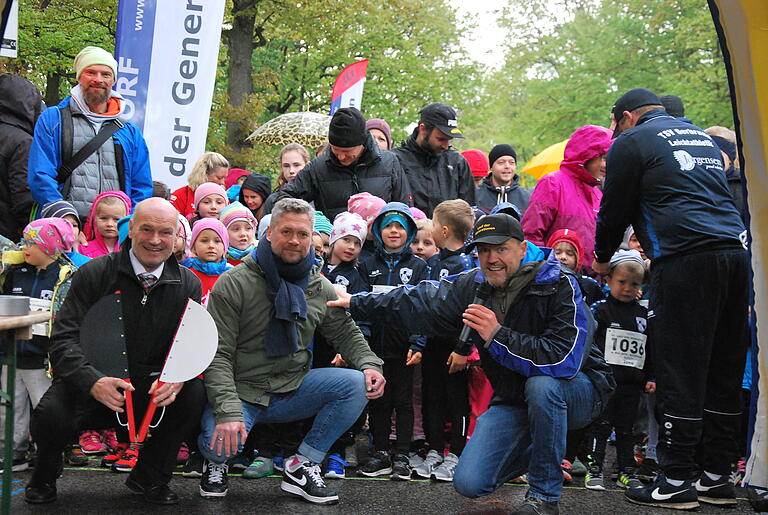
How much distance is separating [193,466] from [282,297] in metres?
1.42

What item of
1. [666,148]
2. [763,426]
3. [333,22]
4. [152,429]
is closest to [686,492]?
[763,426]

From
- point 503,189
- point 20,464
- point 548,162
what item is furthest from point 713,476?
point 548,162

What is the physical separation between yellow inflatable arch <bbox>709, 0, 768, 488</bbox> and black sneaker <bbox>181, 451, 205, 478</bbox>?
3365mm

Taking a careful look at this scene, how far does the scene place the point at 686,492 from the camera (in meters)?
5.41

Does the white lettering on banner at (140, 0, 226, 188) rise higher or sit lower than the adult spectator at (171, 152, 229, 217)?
higher

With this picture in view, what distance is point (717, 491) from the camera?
559 cm

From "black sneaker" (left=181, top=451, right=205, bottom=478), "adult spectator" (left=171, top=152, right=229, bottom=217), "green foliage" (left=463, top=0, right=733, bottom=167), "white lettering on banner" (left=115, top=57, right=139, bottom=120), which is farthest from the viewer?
"green foliage" (left=463, top=0, right=733, bottom=167)

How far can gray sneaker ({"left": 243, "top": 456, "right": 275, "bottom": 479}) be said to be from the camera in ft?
19.0

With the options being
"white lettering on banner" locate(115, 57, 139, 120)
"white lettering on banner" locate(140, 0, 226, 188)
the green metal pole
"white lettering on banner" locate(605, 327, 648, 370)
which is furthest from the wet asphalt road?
"white lettering on banner" locate(115, 57, 139, 120)

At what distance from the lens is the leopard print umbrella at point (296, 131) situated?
45.7 feet

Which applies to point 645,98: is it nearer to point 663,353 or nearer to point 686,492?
point 663,353

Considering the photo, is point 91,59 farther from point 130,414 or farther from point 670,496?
point 670,496

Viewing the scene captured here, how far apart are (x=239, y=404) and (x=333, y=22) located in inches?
721

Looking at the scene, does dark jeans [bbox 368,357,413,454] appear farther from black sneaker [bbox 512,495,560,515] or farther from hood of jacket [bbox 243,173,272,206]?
hood of jacket [bbox 243,173,272,206]
